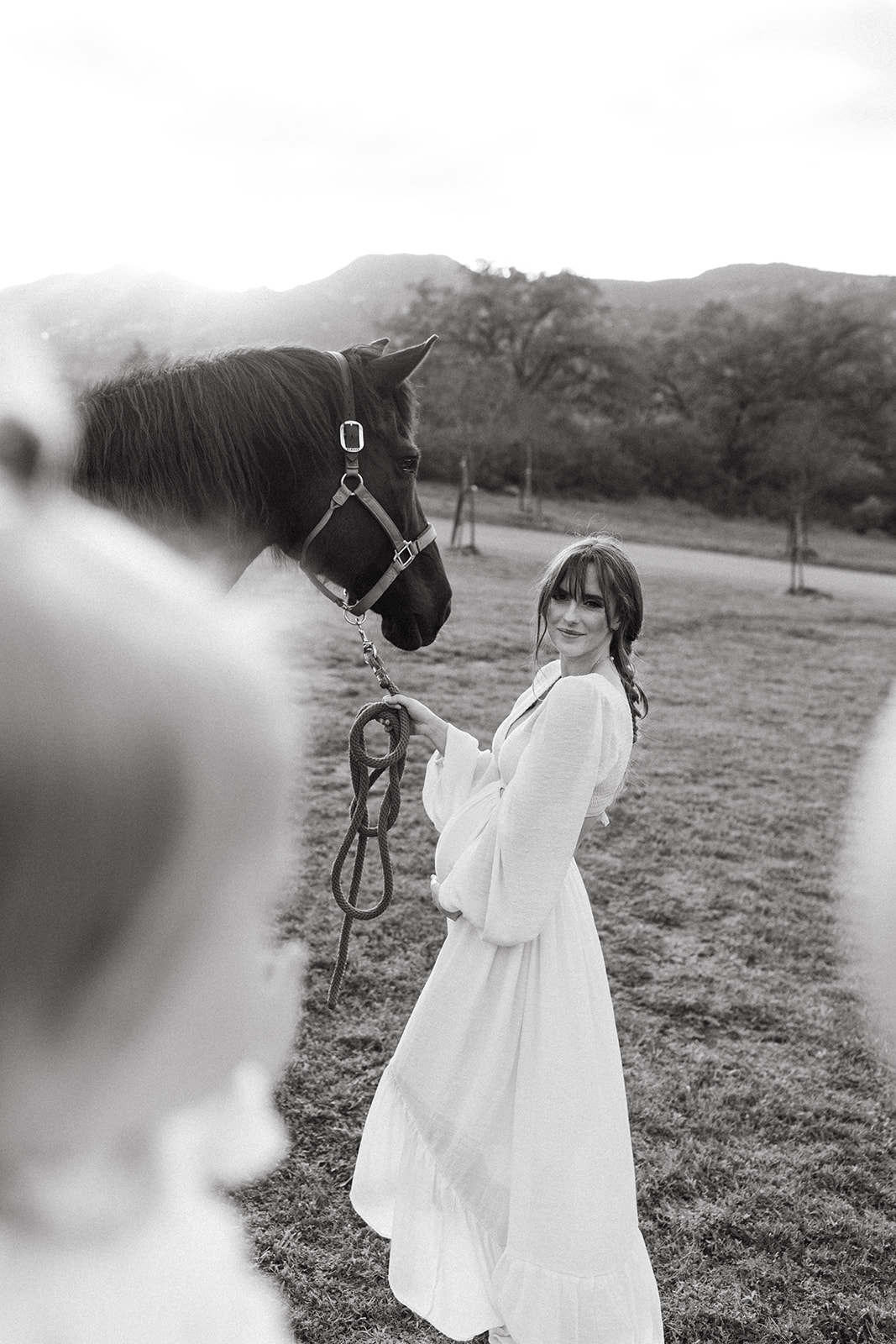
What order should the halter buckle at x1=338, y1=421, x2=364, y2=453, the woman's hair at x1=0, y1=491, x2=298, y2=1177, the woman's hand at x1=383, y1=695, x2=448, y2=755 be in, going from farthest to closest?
the halter buckle at x1=338, y1=421, x2=364, y2=453 → the woman's hand at x1=383, y1=695, x2=448, y2=755 → the woman's hair at x1=0, y1=491, x2=298, y2=1177

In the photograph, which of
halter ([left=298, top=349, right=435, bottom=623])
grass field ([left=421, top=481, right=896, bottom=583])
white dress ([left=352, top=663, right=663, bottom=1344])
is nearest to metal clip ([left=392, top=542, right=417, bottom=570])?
halter ([left=298, top=349, right=435, bottom=623])

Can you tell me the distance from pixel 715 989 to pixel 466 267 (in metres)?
37.2

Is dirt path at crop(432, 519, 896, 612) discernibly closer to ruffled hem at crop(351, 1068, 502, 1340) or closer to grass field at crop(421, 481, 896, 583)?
grass field at crop(421, 481, 896, 583)

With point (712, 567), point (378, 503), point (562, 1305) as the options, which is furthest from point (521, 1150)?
point (712, 567)

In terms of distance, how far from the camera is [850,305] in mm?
39562

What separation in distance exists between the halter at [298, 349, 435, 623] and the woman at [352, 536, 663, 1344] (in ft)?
2.22

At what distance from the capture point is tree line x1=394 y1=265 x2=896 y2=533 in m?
34.2

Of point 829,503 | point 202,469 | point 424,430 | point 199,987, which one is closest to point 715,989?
point 202,469

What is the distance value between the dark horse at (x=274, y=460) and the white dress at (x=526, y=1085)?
0.82m

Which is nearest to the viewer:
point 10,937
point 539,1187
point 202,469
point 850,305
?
point 10,937

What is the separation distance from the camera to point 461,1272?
6.94 ft

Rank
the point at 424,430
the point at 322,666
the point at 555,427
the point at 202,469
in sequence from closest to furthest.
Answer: the point at 202,469 < the point at 322,666 < the point at 424,430 < the point at 555,427

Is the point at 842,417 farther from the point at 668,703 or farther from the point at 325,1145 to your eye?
the point at 325,1145

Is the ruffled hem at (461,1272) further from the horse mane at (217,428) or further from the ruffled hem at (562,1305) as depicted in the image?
the horse mane at (217,428)
